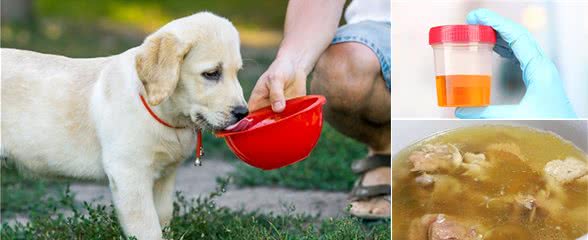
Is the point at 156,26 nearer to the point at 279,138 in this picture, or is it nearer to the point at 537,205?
the point at 279,138

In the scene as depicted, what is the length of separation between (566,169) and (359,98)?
1436 mm

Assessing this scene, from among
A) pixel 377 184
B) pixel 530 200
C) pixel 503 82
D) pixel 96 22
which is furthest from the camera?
pixel 96 22

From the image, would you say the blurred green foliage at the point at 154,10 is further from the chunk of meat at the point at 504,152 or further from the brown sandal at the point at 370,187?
the chunk of meat at the point at 504,152

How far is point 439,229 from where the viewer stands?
2.24 meters

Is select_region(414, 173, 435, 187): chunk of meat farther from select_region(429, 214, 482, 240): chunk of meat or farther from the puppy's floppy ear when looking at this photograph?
the puppy's floppy ear

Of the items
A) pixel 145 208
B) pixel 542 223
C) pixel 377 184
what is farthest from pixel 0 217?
pixel 542 223

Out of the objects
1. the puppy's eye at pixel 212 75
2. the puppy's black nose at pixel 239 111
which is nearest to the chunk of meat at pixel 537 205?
the puppy's black nose at pixel 239 111

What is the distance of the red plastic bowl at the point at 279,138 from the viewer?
9.18 feet

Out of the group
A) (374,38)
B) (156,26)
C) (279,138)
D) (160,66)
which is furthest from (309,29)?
(156,26)

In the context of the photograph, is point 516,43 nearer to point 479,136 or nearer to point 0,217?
point 479,136

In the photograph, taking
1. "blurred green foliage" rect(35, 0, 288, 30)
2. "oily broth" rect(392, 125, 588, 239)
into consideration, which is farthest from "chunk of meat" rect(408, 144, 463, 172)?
"blurred green foliage" rect(35, 0, 288, 30)

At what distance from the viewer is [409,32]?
7.68 feet

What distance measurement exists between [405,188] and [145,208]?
1.01 metres

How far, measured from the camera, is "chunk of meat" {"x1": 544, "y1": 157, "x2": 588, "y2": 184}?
7.27ft
